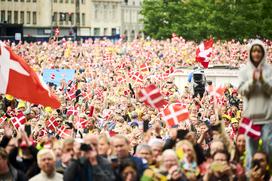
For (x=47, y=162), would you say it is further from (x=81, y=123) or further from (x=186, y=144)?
(x=81, y=123)

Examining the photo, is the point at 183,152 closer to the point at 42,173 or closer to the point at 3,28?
the point at 42,173

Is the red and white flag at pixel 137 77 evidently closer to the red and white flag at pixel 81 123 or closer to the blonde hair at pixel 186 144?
the red and white flag at pixel 81 123

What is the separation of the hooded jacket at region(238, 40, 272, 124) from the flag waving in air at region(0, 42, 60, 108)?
14.1ft

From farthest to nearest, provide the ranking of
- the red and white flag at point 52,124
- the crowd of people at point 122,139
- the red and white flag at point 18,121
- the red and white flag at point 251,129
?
the red and white flag at point 52,124
the red and white flag at point 18,121
the red and white flag at point 251,129
the crowd of people at point 122,139

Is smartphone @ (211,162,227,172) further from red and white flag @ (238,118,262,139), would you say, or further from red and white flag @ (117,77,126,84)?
red and white flag @ (117,77,126,84)

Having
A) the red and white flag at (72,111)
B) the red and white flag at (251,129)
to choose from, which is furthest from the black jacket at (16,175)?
the red and white flag at (72,111)

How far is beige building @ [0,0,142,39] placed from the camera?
429ft

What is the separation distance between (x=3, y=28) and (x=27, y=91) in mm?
66700

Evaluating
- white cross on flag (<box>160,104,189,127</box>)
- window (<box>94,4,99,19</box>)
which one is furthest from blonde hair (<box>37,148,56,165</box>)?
window (<box>94,4,99,19</box>)

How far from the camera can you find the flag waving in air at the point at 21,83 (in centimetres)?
2159

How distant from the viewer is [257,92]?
1805cm

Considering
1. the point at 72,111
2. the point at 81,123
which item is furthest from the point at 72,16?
the point at 81,123

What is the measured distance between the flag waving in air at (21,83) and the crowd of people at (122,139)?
53cm

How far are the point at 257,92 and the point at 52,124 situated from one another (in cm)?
1056
